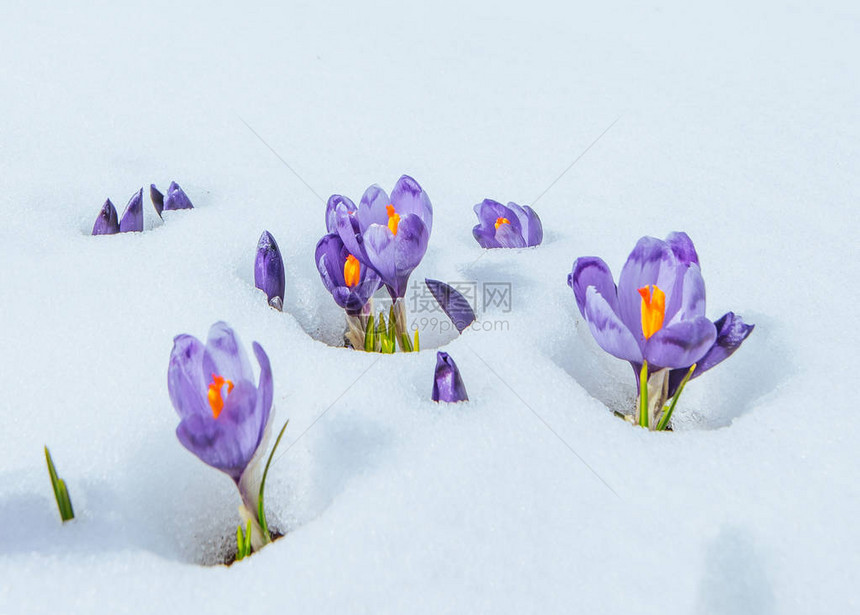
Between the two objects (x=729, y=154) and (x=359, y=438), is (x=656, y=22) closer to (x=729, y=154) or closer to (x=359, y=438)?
(x=729, y=154)

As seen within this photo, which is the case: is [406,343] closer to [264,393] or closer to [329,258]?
[329,258]

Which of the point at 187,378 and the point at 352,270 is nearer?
the point at 187,378

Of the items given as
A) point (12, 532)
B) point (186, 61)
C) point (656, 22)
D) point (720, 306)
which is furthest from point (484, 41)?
point (12, 532)

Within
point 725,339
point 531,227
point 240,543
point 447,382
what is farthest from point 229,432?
point 531,227

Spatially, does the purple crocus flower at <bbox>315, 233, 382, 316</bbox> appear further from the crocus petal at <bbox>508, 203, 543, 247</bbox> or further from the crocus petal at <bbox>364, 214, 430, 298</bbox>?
the crocus petal at <bbox>508, 203, 543, 247</bbox>

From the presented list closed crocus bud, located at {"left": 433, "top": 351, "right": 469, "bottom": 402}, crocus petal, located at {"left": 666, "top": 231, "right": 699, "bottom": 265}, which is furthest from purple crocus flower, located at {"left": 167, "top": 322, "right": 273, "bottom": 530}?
crocus petal, located at {"left": 666, "top": 231, "right": 699, "bottom": 265}

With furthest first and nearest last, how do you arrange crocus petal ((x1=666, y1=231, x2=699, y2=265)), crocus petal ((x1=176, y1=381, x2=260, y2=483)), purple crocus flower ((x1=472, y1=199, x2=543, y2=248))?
purple crocus flower ((x1=472, y1=199, x2=543, y2=248))
crocus petal ((x1=666, y1=231, x2=699, y2=265))
crocus petal ((x1=176, y1=381, x2=260, y2=483))

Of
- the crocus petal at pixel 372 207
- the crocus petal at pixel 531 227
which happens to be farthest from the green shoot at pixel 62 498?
the crocus petal at pixel 531 227
